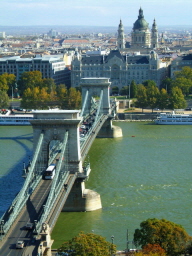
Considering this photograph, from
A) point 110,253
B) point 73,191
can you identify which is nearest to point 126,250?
point 110,253

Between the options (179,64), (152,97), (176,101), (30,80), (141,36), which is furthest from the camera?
(141,36)

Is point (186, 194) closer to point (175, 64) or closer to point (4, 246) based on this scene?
point (4, 246)

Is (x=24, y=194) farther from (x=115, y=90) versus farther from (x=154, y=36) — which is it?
(x=154, y=36)

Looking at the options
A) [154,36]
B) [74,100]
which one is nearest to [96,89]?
[74,100]

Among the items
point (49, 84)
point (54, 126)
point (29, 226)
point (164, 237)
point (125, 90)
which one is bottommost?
point (125, 90)

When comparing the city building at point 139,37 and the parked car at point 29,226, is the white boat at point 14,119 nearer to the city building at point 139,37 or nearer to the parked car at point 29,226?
the parked car at point 29,226

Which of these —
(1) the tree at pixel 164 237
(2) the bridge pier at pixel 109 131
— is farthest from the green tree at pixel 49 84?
(1) the tree at pixel 164 237
